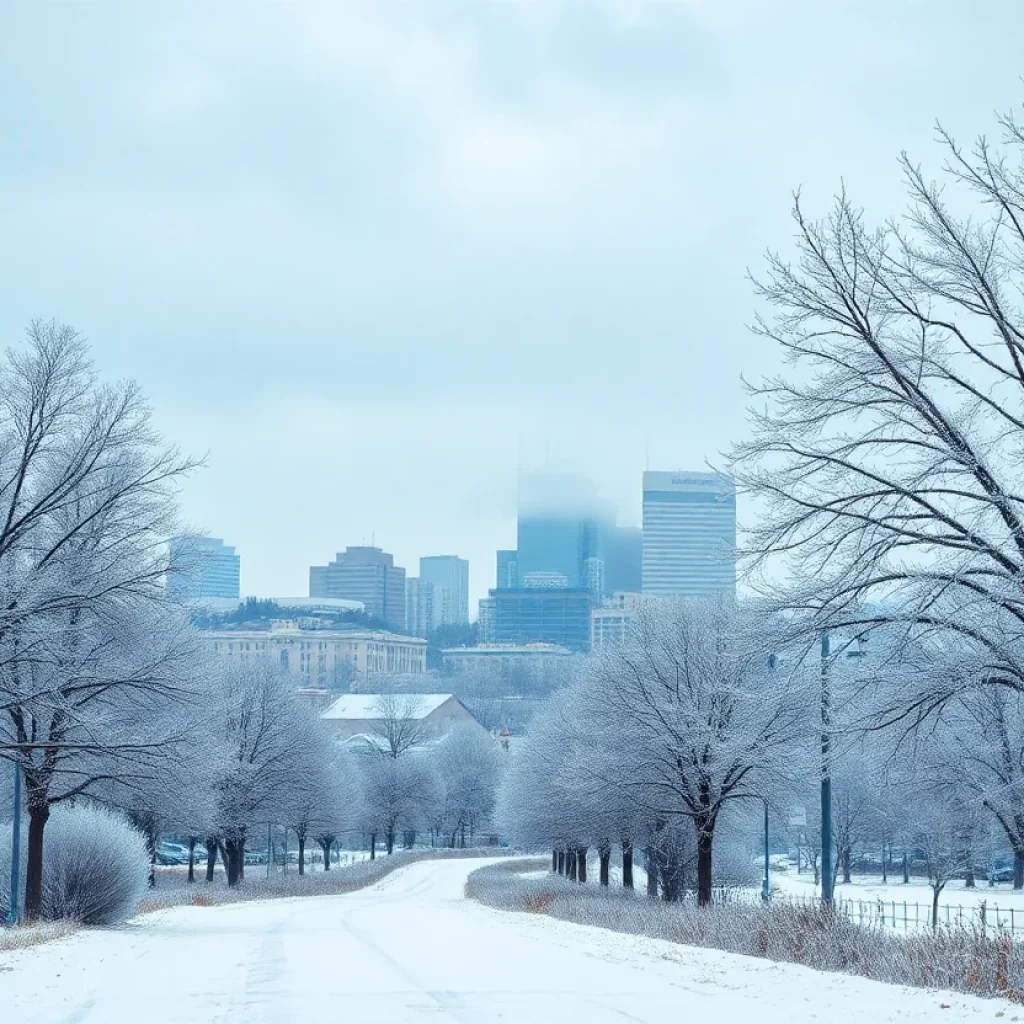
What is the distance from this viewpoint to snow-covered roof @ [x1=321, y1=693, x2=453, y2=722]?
126625 millimetres

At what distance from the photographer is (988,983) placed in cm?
1252

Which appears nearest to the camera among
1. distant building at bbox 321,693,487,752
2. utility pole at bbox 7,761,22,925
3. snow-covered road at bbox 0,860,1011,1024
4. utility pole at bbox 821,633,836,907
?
snow-covered road at bbox 0,860,1011,1024

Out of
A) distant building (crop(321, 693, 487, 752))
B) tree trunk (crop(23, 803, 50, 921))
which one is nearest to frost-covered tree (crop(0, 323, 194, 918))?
tree trunk (crop(23, 803, 50, 921))

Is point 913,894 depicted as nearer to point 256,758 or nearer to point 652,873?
point 652,873

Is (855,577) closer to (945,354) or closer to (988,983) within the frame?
(945,354)

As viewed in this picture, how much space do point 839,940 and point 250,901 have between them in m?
35.9

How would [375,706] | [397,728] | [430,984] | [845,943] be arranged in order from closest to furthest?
[430,984] < [845,943] < [397,728] < [375,706]

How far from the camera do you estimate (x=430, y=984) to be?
15203 millimetres

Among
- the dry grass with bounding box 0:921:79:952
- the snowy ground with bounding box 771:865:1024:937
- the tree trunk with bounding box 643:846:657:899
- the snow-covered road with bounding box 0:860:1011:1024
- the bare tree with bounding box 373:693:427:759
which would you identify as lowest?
the snowy ground with bounding box 771:865:1024:937

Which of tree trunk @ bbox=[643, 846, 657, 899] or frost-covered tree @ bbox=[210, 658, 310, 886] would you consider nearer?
tree trunk @ bbox=[643, 846, 657, 899]

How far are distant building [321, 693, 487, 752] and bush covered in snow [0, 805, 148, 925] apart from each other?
80.3 m

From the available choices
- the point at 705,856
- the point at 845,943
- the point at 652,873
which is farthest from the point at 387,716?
the point at 845,943

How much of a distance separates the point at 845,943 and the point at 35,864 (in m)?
17.0

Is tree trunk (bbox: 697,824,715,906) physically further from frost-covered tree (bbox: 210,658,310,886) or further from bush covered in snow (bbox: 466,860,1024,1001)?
frost-covered tree (bbox: 210,658,310,886)
